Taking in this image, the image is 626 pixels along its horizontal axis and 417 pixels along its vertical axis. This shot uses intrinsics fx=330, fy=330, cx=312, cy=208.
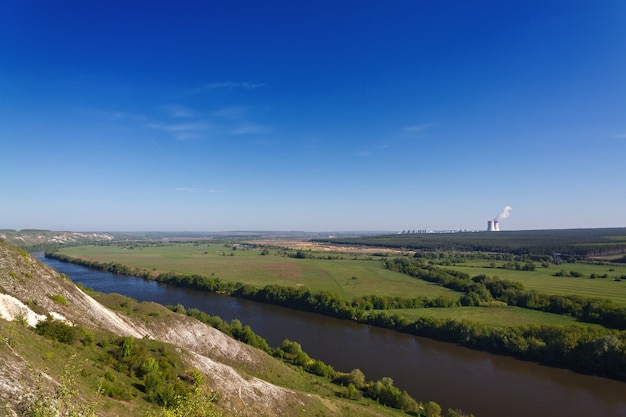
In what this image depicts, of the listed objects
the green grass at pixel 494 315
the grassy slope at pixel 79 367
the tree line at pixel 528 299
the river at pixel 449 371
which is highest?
the grassy slope at pixel 79 367

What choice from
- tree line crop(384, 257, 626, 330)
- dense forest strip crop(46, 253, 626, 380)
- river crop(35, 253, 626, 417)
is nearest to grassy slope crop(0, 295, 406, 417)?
river crop(35, 253, 626, 417)

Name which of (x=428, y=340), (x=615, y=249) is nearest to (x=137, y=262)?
(x=428, y=340)

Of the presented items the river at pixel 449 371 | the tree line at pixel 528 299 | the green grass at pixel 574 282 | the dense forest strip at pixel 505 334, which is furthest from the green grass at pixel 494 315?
the green grass at pixel 574 282

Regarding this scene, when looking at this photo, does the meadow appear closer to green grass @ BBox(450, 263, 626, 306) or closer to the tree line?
green grass @ BBox(450, 263, 626, 306)

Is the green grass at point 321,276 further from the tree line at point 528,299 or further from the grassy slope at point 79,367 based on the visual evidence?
the grassy slope at point 79,367

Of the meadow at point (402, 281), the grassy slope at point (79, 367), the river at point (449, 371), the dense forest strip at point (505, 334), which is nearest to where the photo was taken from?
the grassy slope at point (79, 367)

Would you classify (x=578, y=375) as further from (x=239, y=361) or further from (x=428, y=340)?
(x=239, y=361)
